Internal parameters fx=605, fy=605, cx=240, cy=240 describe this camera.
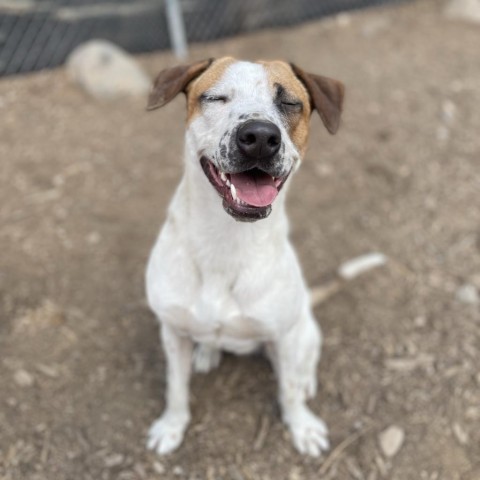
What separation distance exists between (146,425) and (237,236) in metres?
1.47

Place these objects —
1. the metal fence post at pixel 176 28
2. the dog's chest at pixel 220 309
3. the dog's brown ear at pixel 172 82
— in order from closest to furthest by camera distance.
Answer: the dog's brown ear at pixel 172 82, the dog's chest at pixel 220 309, the metal fence post at pixel 176 28

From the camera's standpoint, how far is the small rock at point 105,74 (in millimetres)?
6125

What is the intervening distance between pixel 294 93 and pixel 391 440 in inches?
81.6

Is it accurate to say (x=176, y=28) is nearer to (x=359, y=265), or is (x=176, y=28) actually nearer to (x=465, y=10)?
(x=465, y=10)

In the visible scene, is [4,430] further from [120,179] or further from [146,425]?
[120,179]

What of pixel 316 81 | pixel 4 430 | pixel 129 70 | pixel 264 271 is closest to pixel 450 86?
pixel 129 70

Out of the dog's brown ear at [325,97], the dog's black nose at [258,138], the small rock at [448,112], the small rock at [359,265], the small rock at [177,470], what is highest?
the dog's black nose at [258,138]

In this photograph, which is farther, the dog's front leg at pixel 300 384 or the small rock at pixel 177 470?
the small rock at pixel 177 470

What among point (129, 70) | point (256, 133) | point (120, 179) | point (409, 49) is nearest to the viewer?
point (256, 133)

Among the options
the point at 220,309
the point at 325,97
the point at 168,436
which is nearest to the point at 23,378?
the point at 168,436

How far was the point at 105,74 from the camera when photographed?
6.12m

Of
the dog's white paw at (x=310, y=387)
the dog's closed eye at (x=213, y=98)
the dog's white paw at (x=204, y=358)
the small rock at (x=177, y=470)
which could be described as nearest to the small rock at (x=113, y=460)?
the small rock at (x=177, y=470)

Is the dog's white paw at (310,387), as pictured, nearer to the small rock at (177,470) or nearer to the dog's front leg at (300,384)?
the dog's front leg at (300,384)

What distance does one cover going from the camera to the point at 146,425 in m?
3.59
